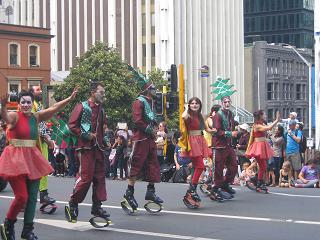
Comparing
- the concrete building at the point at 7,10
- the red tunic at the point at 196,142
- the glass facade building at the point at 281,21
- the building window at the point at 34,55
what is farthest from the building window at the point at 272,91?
the red tunic at the point at 196,142

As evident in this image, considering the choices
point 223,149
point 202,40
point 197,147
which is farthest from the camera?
point 202,40

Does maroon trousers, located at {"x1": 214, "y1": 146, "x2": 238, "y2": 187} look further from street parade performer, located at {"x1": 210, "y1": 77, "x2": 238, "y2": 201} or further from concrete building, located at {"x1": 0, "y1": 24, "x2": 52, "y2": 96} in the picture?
concrete building, located at {"x1": 0, "y1": 24, "x2": 52, "y2": 96}

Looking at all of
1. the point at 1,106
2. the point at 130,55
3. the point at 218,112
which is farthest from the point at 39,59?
the point at 1,106

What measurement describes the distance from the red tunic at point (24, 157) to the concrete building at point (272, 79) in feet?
252

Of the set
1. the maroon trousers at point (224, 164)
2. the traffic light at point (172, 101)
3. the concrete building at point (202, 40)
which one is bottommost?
the maroon trousers at point (224, 164)

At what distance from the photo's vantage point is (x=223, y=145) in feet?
42.5

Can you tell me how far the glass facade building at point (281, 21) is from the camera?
10356 centimetres

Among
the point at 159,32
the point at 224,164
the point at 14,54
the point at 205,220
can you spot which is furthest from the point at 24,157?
the point at 159,32

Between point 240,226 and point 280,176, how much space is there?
25.3 feet

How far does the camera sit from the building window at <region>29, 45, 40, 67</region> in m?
58.4

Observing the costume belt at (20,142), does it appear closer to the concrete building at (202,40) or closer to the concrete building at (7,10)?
the concrete building at (202,40)

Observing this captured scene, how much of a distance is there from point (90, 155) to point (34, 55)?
164 ft

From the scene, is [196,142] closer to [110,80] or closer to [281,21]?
[110,80]

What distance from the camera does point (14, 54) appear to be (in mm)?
57188
